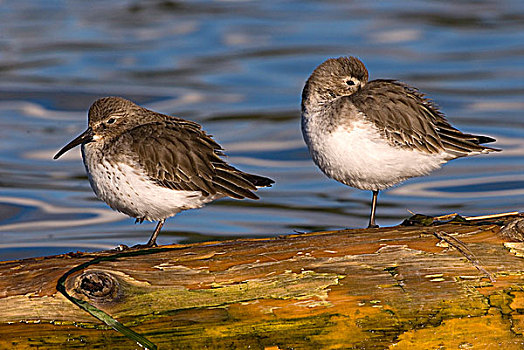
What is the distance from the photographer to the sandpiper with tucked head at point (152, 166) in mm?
8555

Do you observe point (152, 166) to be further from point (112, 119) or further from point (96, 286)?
point (96, 286)

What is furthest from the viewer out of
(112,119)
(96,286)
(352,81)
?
(352,81)

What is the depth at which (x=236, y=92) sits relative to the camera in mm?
19953

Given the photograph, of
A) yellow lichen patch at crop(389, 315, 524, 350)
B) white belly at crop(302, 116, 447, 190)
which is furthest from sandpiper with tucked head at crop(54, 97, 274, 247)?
yellow lichen patch at crop(389, 315, 524, 350)

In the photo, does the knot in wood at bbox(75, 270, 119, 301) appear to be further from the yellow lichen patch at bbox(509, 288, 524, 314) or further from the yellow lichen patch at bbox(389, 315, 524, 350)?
the yellow lichen patch at bbox(509, 288, 524, 314)

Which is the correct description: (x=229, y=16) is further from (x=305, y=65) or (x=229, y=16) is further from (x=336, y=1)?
(x=305, y=65)

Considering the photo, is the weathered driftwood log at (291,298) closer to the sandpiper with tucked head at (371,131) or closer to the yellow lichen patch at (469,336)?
the yellow lichen patch at (469,336)

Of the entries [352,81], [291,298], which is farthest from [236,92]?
[291,298]

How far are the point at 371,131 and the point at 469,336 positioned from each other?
2.76 meters

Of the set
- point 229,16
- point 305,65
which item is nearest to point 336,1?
point 229,16

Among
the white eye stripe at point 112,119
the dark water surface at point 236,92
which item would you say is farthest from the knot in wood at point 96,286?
the dark water surface at point 236,92

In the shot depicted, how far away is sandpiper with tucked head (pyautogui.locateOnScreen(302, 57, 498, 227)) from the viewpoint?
866cm

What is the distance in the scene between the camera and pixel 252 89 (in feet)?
66.0

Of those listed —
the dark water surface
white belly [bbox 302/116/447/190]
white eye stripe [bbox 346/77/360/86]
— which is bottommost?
the dark water surface
